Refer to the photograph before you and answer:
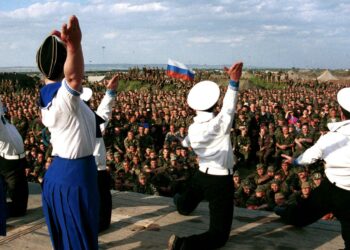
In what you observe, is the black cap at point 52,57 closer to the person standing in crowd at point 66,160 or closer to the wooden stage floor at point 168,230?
the person standing in crowd at point 66,160

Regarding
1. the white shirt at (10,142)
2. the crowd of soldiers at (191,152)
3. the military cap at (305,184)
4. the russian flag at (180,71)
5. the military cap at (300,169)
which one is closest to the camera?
the white shirt at (10,142)

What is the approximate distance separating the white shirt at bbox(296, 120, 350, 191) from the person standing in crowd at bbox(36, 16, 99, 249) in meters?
1.79

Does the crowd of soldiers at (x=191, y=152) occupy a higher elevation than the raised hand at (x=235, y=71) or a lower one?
lower

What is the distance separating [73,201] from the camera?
221 centimetres

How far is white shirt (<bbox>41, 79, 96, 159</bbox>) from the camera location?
2021 mm

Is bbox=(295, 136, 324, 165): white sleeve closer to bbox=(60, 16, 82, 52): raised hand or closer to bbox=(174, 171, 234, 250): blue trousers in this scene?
bbox=(174, 171, 234, 250): blue trousers

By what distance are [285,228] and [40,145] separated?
839cm

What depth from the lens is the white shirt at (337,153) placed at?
2.97 metres

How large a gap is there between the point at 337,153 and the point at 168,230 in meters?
1.71

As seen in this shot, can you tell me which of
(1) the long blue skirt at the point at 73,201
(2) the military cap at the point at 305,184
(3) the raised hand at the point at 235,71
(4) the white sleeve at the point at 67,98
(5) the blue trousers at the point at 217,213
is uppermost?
(3) the raised hand at the point at 235,71

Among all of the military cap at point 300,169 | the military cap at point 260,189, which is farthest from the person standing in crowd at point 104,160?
the military cap at point 300,169

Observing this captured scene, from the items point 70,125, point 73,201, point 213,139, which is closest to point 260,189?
point 213,139

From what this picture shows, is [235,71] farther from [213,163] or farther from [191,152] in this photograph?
[191,152]

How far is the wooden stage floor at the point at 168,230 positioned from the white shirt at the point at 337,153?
25.8 inches
